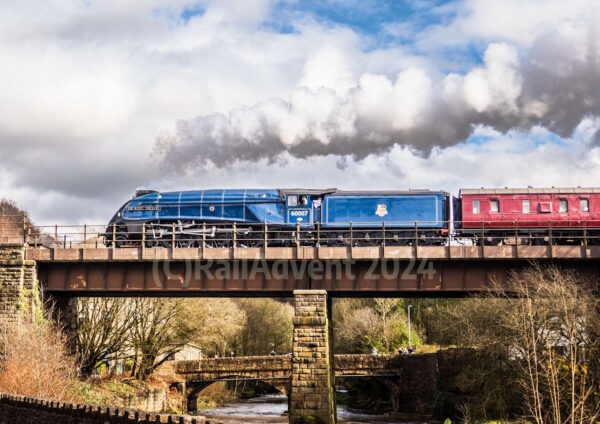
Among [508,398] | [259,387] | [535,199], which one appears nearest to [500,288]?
[508,398]

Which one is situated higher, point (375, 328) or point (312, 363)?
point (375, 328)

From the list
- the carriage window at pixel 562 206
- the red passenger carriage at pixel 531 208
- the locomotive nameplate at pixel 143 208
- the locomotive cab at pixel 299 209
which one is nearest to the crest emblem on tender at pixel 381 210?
the locomotive cab at pixel 299 209

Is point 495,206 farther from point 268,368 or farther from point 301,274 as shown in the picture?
point 268,368

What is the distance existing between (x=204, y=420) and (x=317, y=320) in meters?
16.9

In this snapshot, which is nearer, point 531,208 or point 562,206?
point 562,206

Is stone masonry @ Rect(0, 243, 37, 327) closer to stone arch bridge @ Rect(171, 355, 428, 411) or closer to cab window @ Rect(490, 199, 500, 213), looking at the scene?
stone arch bridge @ Rect(171, 355, 428, 411)

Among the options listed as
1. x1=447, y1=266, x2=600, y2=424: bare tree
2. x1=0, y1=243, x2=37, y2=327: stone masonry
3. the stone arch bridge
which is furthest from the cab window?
x1=0, y1=243, x2=37, y2=327: stone masonry

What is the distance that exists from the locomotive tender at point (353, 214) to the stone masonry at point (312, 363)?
16.4 ft

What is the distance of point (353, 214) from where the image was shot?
1522 inches

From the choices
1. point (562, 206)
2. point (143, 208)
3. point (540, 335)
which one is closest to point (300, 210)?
point (143, 208)

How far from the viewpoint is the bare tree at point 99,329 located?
147 feet

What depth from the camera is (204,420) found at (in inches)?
594

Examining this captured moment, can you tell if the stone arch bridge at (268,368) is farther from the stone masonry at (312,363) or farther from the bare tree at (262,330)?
the stone masonry at (312,363)

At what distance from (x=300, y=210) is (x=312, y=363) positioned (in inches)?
397
